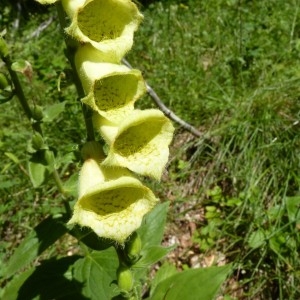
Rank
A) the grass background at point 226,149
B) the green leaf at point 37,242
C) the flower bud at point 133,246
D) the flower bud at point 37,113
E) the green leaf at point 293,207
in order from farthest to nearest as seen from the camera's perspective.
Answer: the grass background at point 226,149 → the green leaf at point 293,207 → the green leaf at point 37,242 → the flower bud at point 37,113 → the flower bud at point 133,246

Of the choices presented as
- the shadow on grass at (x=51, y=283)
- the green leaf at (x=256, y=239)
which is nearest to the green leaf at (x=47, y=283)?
the shadow on grass at (x=51, y=283)

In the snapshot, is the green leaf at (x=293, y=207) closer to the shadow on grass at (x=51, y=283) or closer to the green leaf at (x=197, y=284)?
the green leaf at (x=197, y=284)

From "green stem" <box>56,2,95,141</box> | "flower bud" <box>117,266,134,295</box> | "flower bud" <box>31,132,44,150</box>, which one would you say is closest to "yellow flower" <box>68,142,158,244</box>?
"green stem" <box>56,2,95,141</box>

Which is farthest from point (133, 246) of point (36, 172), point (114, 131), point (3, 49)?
point (3, 49)

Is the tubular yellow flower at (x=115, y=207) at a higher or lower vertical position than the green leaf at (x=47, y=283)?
higher

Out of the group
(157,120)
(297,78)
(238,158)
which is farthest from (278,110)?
(157,120)

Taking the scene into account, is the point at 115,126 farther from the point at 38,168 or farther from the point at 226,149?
the point at 226,149

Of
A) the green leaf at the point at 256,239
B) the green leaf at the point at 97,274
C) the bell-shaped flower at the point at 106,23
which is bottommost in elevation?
the green leaf at the point at 256,239
